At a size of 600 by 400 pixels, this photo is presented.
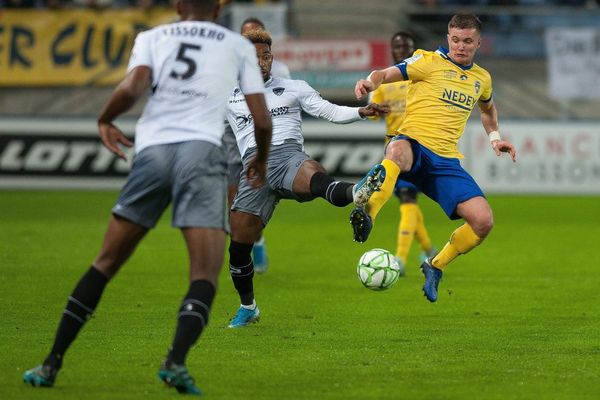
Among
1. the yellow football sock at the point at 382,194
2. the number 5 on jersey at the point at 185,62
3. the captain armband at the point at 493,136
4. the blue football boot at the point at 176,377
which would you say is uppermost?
the number 5 on jersey at the point at 185,62

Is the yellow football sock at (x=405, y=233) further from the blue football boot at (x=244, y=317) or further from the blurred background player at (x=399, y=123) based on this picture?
the blue football boot at (x=244, y=317)

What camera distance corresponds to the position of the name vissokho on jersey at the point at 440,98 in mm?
9750

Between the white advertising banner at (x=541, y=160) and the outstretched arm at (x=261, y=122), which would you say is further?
the white advertising banner at (x=541, y=160)

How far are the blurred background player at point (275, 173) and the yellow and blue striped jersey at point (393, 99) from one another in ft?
11.3

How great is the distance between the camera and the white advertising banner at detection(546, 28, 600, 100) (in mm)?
23656

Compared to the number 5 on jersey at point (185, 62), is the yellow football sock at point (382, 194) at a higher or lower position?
lower

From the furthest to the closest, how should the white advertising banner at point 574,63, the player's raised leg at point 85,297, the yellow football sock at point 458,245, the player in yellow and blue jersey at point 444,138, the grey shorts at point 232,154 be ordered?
1. the white advertising banner at point 574,63
2. the grey shorts at point 232,154
3. the yellow football sock at point 458,245
4. the player in yellow and blue jersey at point 444,138
5. the player's raised leg at point 85,297

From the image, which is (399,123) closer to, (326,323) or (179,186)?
(326,323)

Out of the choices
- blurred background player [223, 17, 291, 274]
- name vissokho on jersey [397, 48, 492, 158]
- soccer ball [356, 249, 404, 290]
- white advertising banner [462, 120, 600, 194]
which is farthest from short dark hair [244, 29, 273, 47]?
white advertising banner [462, 120, 600, 194]

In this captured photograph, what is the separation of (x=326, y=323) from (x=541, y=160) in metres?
13.5

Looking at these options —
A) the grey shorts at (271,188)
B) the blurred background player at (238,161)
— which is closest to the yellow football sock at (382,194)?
the grey shorts at (271,188)

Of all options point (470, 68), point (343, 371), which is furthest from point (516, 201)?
point (343, 371)

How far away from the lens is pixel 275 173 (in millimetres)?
9414

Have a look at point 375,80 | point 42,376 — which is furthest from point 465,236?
point 42,376
